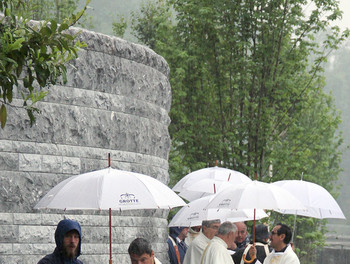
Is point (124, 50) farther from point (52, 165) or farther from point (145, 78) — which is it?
point (52, 165)

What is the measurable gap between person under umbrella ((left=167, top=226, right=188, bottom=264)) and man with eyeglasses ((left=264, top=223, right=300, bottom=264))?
4034mm

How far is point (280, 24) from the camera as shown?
69.6 feet

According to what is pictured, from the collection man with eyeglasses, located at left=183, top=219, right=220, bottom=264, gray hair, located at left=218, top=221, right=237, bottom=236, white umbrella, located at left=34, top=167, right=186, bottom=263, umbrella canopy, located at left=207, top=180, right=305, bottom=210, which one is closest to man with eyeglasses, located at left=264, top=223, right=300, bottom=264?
umbrella canopy, located at left=207, top=180, right=305, bottom=210

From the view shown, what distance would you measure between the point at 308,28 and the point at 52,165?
10.7 meters

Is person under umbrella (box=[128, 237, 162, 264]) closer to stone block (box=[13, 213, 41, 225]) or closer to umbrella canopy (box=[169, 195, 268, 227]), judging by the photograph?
umbrella canopy (box=[169, 195, 268, 227])

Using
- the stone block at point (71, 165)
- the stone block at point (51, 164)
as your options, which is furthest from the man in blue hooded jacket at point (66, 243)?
the stone block at point (71, 165)

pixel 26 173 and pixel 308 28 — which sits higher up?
pixel 308 28

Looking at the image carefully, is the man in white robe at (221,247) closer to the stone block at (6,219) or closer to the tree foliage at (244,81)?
the stone block at (6,219)

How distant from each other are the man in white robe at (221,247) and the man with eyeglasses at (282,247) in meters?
0.58

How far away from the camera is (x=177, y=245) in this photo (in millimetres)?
15055

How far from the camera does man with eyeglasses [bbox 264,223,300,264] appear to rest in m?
10.6

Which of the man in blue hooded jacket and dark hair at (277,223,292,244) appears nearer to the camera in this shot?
the man in blue hooded jacket

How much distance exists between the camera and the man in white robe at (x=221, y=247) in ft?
33.8

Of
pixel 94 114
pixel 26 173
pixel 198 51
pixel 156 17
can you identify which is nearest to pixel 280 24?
pixel 198 51
